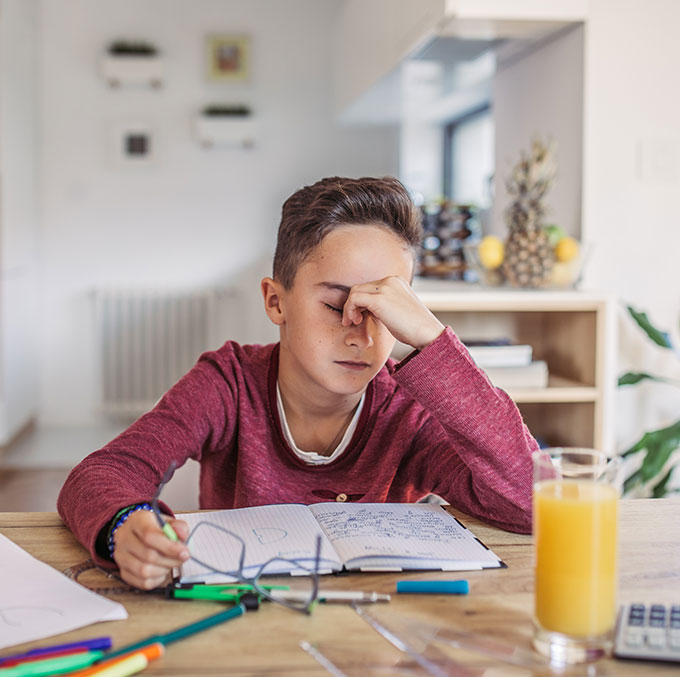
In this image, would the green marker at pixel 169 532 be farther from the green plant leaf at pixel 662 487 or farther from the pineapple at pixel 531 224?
the green plant leaf at pixel 662 487

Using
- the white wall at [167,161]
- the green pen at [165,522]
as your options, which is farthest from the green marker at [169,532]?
the white wall at [167,161]

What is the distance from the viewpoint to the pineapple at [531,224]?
2178 mm

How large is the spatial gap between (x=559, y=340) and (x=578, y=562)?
72.5 inches

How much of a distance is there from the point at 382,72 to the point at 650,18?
1.09 metres

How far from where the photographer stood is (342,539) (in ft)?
2.80

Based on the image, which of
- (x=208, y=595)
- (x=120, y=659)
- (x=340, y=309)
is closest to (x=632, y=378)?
(x=340, y=309)

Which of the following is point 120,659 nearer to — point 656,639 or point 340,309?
point 656,639

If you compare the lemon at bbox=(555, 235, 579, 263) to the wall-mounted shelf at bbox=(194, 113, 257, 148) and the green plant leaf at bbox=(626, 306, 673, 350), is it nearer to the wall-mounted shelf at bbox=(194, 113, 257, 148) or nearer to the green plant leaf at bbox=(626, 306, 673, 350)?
the green plant leaf at bbox=(626, 306, 673, 350)

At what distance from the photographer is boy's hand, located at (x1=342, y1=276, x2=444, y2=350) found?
1.01 m

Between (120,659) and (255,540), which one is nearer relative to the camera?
(120,659)

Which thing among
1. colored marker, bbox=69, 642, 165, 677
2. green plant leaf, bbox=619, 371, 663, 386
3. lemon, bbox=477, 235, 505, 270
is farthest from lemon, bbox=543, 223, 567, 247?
colored marker, bbox=69, 642, 165, 677

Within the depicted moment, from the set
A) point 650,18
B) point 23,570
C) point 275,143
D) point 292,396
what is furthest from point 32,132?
point 23,570

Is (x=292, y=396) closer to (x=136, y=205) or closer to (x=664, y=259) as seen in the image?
(x=664, y=259)

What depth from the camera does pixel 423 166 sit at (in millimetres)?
5141
